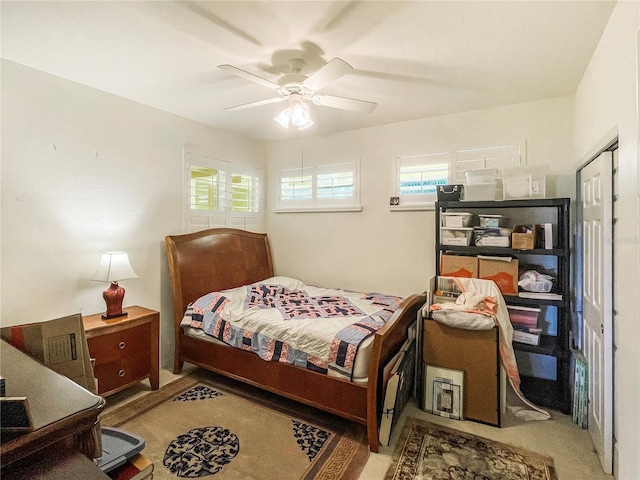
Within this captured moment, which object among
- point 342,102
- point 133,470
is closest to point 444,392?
point 133,470

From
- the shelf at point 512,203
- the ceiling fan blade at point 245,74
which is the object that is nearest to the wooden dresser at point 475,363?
the shelf at point 512,203

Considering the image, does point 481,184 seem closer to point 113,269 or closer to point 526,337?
point 526,337

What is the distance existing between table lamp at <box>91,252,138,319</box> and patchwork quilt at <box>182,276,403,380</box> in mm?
626

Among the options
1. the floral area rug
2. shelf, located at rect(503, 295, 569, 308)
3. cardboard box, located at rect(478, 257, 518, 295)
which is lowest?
the floral area rug

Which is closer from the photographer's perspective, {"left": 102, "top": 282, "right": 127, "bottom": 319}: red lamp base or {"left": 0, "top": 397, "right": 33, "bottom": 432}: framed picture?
{"left": 0, "top": 397, "right": 33, "bottom": 432}: framed picture

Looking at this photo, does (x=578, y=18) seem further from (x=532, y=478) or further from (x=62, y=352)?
(x=62, y=352)

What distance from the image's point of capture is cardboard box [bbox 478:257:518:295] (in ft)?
8.54

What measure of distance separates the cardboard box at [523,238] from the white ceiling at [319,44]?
1163mm

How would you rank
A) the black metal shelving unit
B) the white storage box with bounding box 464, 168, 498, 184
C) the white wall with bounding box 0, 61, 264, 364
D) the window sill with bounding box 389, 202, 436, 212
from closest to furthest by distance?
1. the white wall with bounding box 0, 61, 264, 364
2. the black metal shelving unit
3. the white storage box with bounding box 464, 168, 498, 184
4. the window sill with bounding box 389, 202, 436, 212

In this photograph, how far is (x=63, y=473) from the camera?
798mm

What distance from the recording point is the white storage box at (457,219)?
2.82 m

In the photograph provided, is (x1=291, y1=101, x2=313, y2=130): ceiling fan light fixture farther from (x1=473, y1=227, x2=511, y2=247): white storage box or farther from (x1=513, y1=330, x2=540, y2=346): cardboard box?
(x1=513, y1=330, x2=540, y2=346): cardboard box

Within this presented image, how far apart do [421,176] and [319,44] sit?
186 cm

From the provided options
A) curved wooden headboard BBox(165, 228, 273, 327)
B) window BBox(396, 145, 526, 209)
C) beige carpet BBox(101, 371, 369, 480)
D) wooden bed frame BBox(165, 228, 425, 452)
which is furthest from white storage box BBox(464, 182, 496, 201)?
curved wooden headboard BBox(165, 228, 273, 327)
